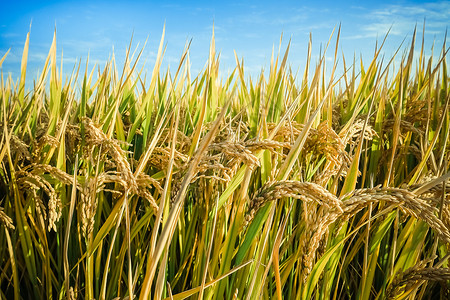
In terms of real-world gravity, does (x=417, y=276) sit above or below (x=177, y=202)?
below

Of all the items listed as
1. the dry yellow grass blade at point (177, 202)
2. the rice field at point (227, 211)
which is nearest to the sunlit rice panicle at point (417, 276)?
the rice field at point (227, 211)

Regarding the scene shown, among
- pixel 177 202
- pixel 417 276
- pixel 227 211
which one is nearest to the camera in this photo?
pixel 177 202

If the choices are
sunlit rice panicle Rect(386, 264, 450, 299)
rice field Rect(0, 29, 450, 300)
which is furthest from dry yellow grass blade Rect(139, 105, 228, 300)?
sunlit rice panicle Rect(386, 264, 450, 299)

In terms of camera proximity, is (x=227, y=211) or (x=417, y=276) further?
(x=227, y=211)

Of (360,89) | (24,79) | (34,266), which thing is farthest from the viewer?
(24,79)

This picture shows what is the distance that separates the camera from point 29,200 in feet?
4.22

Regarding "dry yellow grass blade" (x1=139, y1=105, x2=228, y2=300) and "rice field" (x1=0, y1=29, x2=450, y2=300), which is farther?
"rice field" (x1=0, y1=29, x2=450, y2=300)

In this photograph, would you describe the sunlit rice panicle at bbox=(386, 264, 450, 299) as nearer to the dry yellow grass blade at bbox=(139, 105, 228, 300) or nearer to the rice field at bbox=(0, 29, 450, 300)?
the rice field at bbox=(0, 29, 450, 300)

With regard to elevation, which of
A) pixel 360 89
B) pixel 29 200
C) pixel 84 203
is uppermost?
pixel 360 89

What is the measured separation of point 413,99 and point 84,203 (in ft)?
5.62

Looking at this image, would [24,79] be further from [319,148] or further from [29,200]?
[319,148]

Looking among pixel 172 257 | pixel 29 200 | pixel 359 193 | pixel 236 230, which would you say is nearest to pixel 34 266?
pixel 29 200

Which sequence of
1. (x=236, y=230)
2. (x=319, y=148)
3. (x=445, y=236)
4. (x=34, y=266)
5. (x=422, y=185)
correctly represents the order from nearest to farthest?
(x=445, y=236) → (x=422, y=185) → (x=236, y=230) → (x=319, y=148) → (x=34, y=266)

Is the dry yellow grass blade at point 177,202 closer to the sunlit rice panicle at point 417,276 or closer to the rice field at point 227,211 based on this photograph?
the rice field at point 227,211
